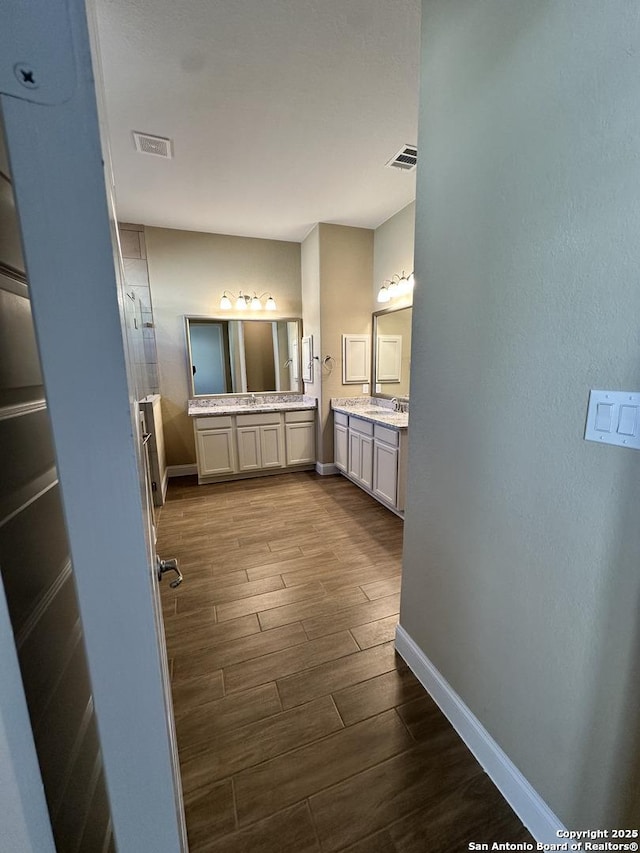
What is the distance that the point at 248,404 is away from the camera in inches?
171

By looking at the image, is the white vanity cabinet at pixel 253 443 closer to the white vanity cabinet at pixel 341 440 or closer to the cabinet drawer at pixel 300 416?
the cabinet drawer at pixel 300 416

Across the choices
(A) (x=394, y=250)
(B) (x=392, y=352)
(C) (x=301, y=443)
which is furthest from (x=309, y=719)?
(A) (x=394, y=250)

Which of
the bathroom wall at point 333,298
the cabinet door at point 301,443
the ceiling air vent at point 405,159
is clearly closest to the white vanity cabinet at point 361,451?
the bathroom wall at point 333,298

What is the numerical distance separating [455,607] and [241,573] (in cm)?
144

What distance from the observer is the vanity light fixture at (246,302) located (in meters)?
4.04

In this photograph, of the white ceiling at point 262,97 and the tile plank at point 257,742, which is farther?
the white ceiling at point 262,97

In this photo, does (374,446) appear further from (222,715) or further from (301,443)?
(222,715)

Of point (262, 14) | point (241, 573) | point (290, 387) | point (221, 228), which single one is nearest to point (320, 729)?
point (241, 573)

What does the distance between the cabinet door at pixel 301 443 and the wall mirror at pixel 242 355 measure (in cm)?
63

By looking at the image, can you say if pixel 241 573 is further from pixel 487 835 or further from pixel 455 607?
pixel 487 835

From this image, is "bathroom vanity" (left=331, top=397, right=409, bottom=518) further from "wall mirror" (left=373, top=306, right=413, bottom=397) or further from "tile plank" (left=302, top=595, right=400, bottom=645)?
"tile plank" (left=302, top=595, right=400, bottom=645)

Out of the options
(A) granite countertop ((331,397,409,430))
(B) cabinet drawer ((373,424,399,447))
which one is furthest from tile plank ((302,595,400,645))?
(A) granite countertop ((331,397,409,430))

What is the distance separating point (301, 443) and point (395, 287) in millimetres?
2032

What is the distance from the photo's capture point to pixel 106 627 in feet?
1.53
